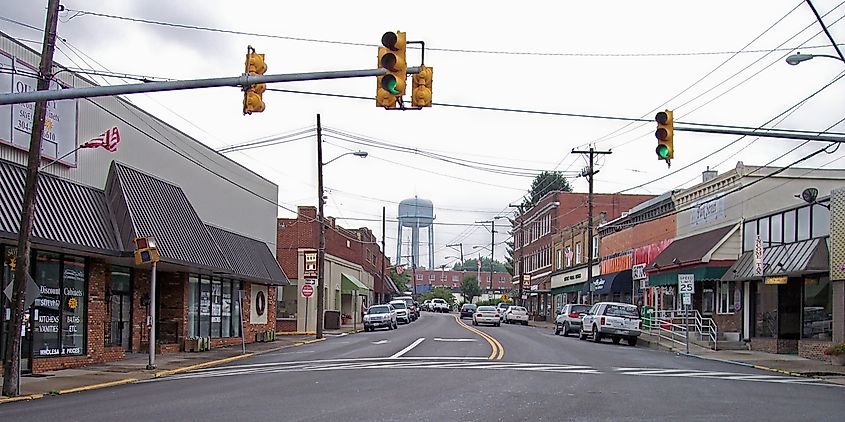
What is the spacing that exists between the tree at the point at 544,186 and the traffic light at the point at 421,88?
104 m

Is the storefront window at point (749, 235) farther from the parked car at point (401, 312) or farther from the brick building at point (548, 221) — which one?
the brick building at point (548, 221)

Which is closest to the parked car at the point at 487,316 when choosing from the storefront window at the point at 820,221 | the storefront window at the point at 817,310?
the storefront window at the point at 817,310

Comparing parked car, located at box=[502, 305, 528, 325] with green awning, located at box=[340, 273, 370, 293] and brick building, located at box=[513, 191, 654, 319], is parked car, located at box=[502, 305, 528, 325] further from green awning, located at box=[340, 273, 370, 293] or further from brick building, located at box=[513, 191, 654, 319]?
green awning, located at box=[340, 273, 370, 293]

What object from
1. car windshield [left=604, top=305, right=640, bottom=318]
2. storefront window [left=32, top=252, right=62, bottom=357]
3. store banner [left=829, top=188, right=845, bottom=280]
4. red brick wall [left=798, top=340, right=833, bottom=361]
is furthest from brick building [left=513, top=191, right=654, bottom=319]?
storefront window [left=32, top=252, right=62, bottom=357]

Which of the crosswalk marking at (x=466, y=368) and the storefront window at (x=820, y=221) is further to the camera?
the storefront window at (x=820, y=221)

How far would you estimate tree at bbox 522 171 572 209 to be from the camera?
120375mm

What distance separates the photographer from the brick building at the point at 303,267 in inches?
2138

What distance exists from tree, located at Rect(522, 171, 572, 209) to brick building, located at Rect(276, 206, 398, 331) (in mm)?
43860

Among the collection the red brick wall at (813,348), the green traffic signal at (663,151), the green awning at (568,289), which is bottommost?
the red brick wall at (813,348)

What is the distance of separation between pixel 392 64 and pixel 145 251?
456 inches

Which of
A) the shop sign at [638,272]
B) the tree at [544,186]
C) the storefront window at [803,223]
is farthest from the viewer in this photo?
the tree at [544,186]

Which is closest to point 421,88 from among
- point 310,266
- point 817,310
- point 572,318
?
point 817,310

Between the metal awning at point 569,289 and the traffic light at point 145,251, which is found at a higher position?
the traffic light at point 145,251

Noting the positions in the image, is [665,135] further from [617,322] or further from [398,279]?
[398,279]
